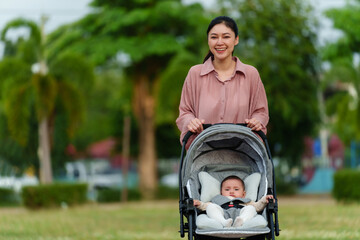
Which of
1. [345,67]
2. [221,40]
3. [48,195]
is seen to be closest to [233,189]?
[221,40]

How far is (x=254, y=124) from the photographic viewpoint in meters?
6.20

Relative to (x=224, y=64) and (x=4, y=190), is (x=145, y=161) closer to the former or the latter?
(x=4, y=190)

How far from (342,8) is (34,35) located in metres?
14.7

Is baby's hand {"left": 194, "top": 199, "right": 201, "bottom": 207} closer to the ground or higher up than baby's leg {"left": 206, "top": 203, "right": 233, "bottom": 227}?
higher up

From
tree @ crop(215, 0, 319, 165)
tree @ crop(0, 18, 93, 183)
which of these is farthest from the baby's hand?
tree @ crop(215, 0, 319, 165)

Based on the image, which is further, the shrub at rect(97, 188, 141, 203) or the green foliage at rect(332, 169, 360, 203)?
the shrub at rect(97, 188, 141, 203)

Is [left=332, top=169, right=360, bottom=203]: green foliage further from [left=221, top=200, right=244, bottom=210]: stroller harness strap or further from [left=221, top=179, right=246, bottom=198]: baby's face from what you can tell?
[left=221, top=200, right=244, bottom=210]: stroller harness strap

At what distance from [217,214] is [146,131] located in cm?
2947

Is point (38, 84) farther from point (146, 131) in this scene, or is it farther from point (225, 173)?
point (225, 173)

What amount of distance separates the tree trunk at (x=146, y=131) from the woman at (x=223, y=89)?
28905 millimetres

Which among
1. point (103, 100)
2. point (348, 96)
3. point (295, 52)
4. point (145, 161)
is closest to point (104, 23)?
point (145, 161)

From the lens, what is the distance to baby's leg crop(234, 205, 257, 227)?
5793 mm

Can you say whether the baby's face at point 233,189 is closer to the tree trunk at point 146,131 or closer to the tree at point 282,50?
the tree at point 282,50

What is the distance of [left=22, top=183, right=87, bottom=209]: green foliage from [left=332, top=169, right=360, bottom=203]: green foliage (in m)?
9.11
